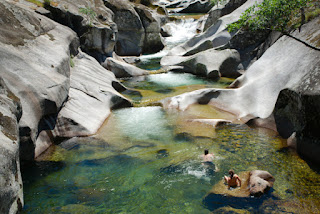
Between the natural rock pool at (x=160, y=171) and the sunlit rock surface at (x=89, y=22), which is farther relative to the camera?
the sunlit rock surface at (x=89, y=22)

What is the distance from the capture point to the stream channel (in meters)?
8.72

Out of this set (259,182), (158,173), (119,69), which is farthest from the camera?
(119,69)

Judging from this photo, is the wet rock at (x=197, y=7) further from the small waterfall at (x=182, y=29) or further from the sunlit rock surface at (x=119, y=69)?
the sunlit rock surface at (x=119, y=69)

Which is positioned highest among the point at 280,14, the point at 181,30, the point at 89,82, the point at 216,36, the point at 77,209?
the point at 280,14

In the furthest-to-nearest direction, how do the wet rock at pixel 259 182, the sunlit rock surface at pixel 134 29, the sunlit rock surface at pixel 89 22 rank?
the sunlit rock surface at pixel 134 29
the sunlit rock surface at pixel 89 22
the wet rock at pixel 259 182

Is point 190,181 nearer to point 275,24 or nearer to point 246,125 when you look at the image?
point 246,125

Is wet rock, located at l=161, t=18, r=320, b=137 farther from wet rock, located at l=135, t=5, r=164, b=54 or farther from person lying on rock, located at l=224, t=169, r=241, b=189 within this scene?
wet rock, located at l=135, t=5, r=164, b=54

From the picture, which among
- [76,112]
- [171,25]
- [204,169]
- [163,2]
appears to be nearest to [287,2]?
[204,169]

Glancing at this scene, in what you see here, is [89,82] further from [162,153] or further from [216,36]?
[216,36]

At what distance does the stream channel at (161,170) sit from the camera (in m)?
8.72

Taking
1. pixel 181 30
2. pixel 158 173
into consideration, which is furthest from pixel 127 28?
pixel 158 173

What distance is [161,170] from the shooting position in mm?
10781

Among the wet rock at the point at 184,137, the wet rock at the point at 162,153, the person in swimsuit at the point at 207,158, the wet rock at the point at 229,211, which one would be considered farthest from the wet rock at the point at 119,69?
the wet rock at the point at 229,211

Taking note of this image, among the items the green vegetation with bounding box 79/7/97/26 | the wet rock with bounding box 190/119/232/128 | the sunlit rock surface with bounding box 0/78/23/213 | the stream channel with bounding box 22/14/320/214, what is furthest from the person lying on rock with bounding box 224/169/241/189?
the green vegetation with bounding box 79/7/97/26
